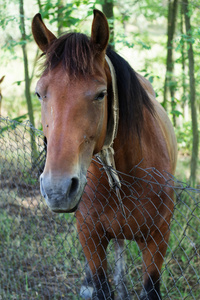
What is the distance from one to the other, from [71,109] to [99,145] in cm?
34

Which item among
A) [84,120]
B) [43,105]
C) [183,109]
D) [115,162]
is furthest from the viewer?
[183,109]

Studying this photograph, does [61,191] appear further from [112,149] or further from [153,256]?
[153,256]

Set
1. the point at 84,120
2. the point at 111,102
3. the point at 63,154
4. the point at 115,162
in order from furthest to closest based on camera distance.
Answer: the point at 115,162 < the point at 111,102 < the point at 84,120 < the point at 63,154

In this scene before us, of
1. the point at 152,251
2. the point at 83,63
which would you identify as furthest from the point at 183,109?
the point at 83,63

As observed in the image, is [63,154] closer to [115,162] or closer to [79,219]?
[115,162]

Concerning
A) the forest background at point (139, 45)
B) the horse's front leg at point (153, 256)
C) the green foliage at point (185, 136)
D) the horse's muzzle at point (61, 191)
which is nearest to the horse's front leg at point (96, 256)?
the horse's front leg at point (153, 256)

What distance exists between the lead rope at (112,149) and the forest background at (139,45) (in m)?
0.49

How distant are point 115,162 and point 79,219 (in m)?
0.62

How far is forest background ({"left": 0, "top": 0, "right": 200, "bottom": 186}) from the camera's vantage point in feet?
13.8

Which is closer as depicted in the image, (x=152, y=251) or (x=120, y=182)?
(x=120, y=182)

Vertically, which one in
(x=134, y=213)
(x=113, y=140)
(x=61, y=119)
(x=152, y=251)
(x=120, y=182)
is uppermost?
(x=61, y=119)

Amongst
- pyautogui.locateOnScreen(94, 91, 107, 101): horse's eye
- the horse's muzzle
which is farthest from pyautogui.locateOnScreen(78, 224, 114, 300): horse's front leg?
pyautogui.locateOnScreen(94, 91, 107, 101): horse's eye

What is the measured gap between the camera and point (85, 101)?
1675mm

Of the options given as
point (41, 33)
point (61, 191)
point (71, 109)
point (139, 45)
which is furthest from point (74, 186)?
point (139, 45)
